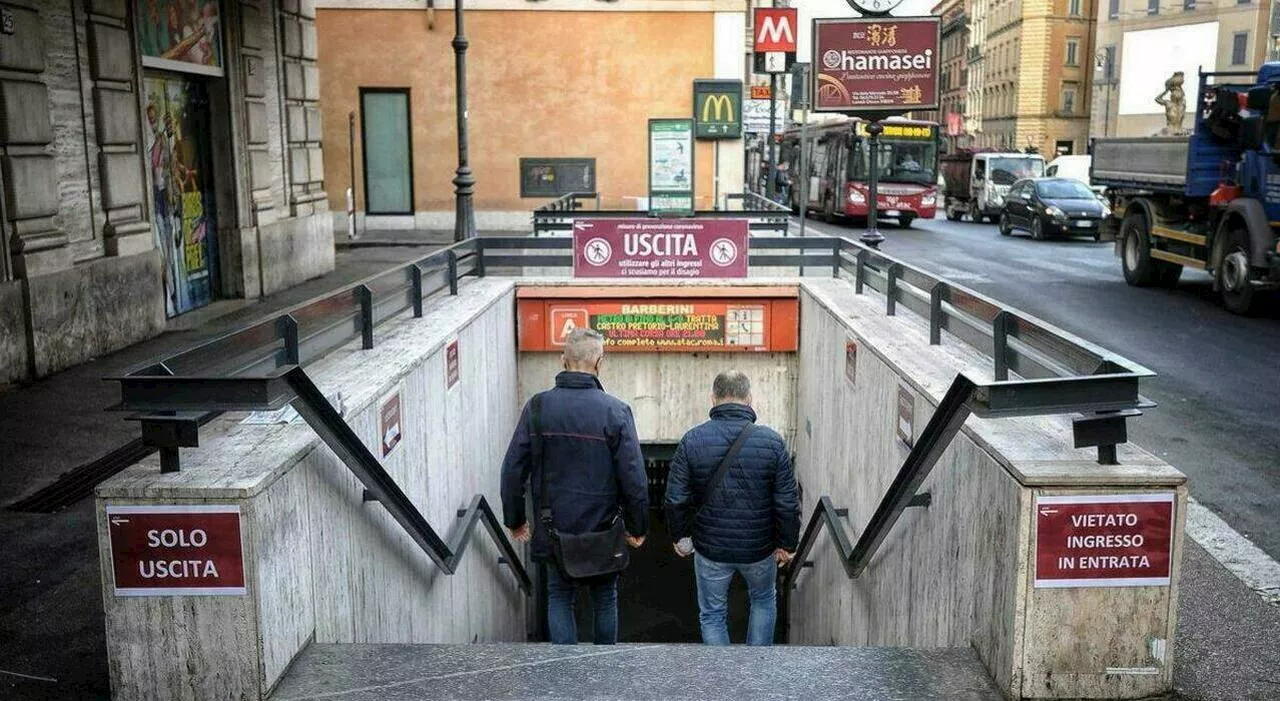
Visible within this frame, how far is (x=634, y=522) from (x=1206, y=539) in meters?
3.28

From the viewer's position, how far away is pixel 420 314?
8.55m

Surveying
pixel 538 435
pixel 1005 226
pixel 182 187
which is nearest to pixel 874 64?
pixel 182 187

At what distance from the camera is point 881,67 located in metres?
13.8

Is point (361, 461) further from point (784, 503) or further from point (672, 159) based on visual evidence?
point (672, 159)

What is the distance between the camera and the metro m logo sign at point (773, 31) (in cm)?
2409

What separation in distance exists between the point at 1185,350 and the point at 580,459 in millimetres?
9672

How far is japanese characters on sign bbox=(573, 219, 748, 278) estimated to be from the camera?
1168 centimetres

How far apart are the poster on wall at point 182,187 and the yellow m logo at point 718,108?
9.18m

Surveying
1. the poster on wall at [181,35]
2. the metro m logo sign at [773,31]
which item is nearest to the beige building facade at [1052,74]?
the metro m logo sign at [773,31]

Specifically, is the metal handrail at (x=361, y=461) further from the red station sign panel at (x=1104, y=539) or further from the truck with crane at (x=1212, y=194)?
the truck with crane at (x=1212, y=194)

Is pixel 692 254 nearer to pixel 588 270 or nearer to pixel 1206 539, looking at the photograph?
pixel 588 270

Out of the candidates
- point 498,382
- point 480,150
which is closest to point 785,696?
point 498,382

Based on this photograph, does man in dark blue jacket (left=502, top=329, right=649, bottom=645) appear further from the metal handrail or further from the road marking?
the road marking

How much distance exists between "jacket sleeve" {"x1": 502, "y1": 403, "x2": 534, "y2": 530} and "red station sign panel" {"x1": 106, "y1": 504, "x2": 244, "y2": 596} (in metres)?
2.58
